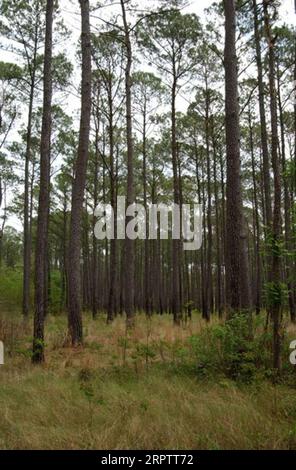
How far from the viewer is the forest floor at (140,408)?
11.0 ft

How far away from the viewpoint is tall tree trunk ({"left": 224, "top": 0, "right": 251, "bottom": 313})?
6.04 m

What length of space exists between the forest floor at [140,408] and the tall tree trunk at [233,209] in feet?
4.18

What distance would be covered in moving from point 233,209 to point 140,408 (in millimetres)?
3402

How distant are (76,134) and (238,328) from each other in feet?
48.1

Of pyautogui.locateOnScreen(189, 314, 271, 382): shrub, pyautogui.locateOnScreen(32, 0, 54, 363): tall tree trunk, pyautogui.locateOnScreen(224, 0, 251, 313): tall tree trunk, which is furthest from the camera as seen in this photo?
pyautogui.locateOnScreen(32, 0, 54, 363): tall tree trunk

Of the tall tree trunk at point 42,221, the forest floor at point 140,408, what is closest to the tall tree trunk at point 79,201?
the tall tree trunk at point 42,221

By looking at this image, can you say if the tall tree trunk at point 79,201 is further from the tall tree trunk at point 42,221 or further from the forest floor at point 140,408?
the forest floor at point 140,408

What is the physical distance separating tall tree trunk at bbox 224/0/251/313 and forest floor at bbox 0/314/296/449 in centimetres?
127

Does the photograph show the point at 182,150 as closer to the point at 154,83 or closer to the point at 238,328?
the point at 154,83

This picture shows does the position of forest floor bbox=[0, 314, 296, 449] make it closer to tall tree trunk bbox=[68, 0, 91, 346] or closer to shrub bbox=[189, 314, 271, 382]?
shrub bbox=[189, 314, 271, 382]

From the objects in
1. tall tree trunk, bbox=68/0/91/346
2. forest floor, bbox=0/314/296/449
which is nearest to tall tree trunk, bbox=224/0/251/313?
forest floor, bbox=0/314/296/449

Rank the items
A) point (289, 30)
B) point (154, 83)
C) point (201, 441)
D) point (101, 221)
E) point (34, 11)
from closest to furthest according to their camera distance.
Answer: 1. point (201, 441)
2. point (289, 30)
3. point (34, 11)
4. point (154, 83)
5. point (101, 221)
